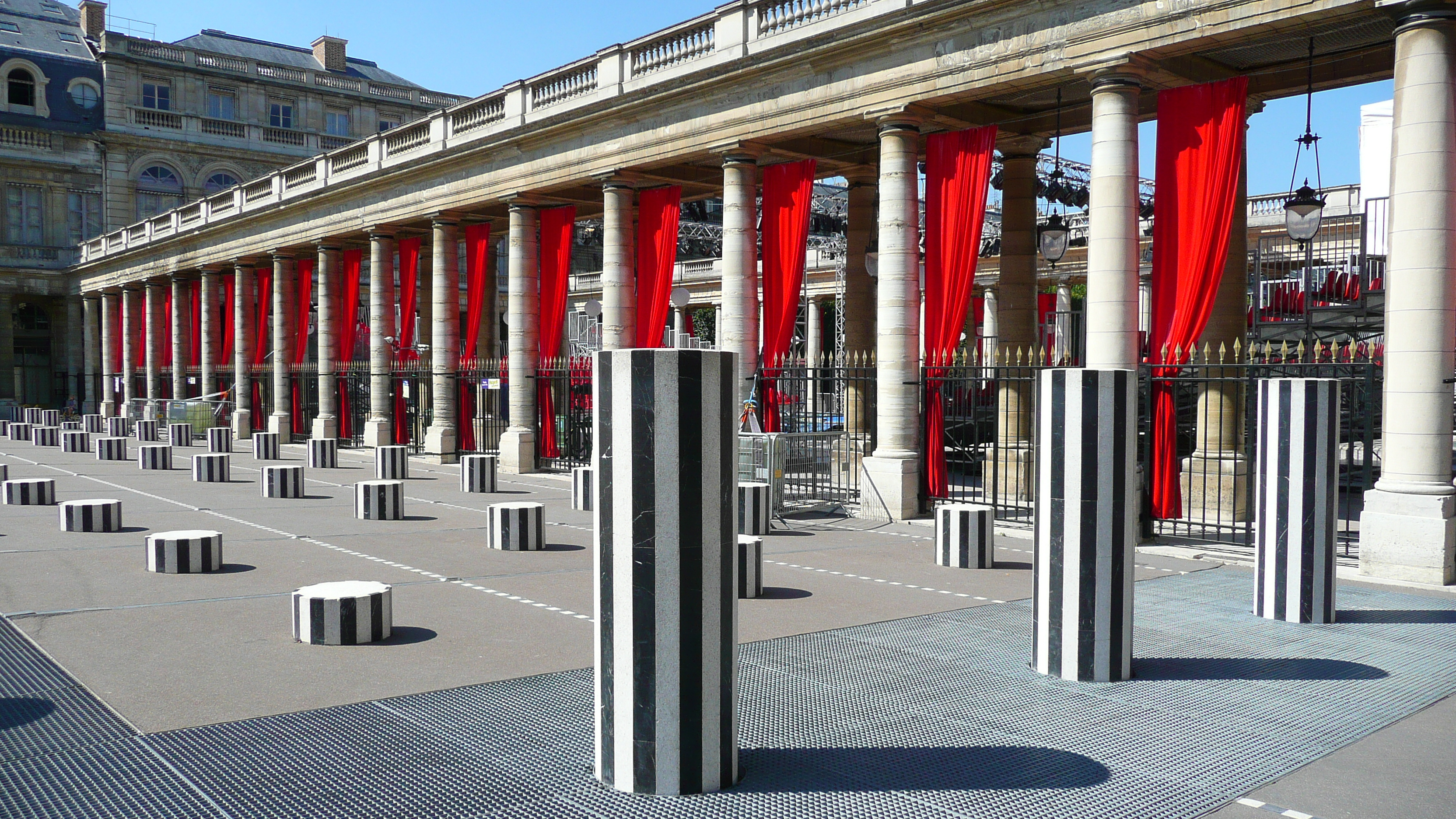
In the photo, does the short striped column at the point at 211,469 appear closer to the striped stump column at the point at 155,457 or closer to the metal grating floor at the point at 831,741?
the striped stump column at the point at 155,457

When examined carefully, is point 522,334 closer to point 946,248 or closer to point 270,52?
point 946,248

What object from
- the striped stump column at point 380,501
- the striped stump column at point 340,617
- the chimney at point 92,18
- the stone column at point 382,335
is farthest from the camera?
the chimney at point 92,18

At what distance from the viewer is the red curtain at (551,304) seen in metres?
25.7

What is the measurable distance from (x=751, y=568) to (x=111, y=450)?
2324cm

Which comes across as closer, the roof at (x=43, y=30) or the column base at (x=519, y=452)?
the column base at (x=519, y=452)

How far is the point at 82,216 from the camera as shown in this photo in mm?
56250

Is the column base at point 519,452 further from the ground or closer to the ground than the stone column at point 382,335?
closer to the ground

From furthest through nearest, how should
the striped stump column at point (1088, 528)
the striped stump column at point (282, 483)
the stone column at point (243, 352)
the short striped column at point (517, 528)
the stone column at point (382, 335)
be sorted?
1. the stone column at point (243, 352)
2. the stone column at point (382, 335)
3. the striped stump column at point (282, 483)
4. the short striped column at point (517, 528)
5. the striped stump column at point (1088, 528)

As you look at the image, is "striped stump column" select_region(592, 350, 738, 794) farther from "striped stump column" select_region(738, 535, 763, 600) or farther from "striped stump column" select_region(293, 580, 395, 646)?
"striped stump column" select_region(738, 535, 763, 600)

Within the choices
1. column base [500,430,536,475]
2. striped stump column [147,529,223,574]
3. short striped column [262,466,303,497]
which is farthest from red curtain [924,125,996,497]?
column base [500,430,536,475]

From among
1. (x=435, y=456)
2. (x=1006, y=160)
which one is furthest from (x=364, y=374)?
(x=1006, y=160)

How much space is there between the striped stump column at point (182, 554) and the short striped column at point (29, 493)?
7835 mm

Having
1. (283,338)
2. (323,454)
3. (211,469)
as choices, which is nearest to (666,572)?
(211,469)

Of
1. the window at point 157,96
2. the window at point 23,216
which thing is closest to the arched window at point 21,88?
the window at point 23,216
